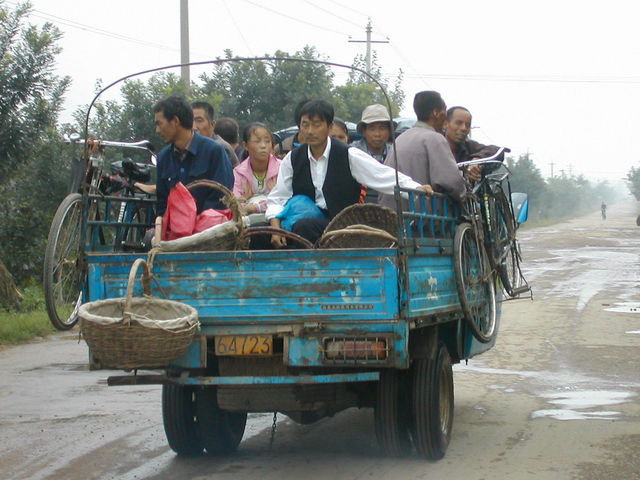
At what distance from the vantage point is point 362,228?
225 inches

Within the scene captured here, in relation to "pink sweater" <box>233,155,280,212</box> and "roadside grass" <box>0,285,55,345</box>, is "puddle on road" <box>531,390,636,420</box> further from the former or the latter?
"roadside grass" <box>0,285,55,345</box>

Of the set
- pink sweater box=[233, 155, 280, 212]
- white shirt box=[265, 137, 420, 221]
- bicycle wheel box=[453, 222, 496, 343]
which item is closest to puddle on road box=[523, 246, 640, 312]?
bicycle wheel box=[453, 222, 496, 343]

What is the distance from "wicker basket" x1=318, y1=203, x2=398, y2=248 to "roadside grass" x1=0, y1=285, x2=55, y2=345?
25.3 feet

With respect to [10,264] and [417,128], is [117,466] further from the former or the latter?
[10,264]

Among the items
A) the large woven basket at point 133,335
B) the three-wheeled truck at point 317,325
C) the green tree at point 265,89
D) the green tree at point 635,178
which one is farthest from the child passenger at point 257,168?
the green tree at point 635,178

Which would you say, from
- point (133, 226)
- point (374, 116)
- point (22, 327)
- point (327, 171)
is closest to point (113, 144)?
point (133, 226)

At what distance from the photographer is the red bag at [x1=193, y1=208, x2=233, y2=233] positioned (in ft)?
20.2

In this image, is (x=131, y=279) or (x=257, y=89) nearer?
(x=131, y=279)

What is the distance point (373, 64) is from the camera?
45.5m

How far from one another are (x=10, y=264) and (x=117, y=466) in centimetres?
1035

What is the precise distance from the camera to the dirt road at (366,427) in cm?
597

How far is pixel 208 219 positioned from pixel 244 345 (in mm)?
1026

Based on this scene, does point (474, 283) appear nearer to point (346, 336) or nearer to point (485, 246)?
point (485, 246)

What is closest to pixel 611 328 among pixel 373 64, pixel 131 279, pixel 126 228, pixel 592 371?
pixel 592 371
